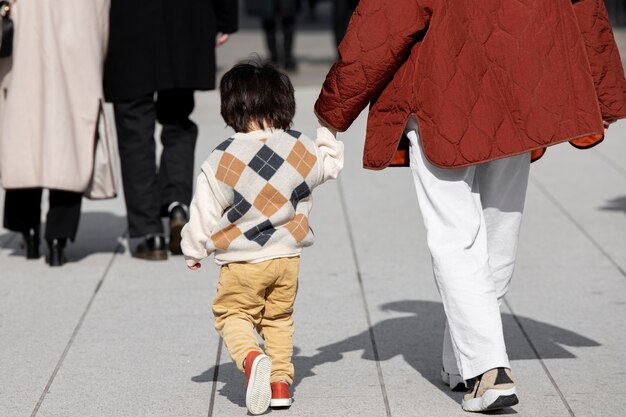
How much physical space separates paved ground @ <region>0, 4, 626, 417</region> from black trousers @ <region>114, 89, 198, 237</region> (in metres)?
0.26

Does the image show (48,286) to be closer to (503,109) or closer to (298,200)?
(298,200)

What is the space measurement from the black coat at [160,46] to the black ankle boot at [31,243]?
2.52 feet

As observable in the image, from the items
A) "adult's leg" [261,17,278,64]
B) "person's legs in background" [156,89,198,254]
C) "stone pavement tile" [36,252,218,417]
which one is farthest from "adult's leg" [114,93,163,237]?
"adult's leg" [261,17,278,64]

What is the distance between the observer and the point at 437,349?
197 inches

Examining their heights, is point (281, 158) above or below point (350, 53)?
below

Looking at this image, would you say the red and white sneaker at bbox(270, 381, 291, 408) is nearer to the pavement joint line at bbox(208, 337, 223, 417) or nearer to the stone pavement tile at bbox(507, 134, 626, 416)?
the pavement joint line at bbox(208, 337, 223, 417)

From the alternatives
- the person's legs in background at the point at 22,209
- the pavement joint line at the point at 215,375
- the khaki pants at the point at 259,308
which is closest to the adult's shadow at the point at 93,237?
the person's legs in background at the point at 22,209

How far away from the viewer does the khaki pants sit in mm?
4145

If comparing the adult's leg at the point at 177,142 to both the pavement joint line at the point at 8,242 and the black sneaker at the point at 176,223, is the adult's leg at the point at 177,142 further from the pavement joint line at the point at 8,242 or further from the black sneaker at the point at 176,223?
the pavement joint line at the point at 8,242

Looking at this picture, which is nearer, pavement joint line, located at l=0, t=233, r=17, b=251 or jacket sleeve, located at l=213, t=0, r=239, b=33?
jacket sleeve, located at l=213, t=0, r=239, b=33

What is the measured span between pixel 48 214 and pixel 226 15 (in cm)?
134

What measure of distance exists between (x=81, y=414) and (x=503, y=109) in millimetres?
1617

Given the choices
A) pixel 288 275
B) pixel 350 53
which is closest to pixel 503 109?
pixel 350 53

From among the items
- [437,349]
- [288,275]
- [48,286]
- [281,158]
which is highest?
[281,158]
